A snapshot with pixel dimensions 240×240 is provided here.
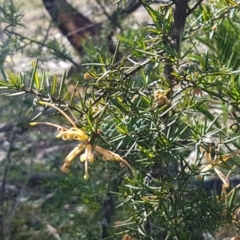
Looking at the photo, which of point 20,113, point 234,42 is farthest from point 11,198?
point 234,42

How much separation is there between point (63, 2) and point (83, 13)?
1.94 ft

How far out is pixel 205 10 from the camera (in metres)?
0.92

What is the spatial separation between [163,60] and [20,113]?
43.0 inches

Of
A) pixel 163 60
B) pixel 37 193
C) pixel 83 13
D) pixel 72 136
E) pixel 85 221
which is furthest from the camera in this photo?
pixel 83 13

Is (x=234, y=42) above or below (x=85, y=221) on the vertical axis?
above

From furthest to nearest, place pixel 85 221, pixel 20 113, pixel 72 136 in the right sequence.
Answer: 1. pixel 20 113
2. pixel 85 221
3. pixel 72 136

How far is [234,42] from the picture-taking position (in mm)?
1035

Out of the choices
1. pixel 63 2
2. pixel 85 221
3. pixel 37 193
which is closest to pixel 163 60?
pixel 85 221

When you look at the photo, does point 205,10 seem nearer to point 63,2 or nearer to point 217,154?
point 217,154

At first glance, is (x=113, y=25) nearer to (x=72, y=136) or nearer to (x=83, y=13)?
(x=83, y=13)

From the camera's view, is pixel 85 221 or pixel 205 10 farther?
pixel 85 221

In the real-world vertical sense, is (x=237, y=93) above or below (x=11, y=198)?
above

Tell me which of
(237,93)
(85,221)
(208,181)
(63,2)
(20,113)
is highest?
(63,2)

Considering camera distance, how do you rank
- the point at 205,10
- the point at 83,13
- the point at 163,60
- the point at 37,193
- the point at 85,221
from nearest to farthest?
the point at 163,60, the point at 205,10, the point at 85,221, the point at 37,193, the point at 83,13
